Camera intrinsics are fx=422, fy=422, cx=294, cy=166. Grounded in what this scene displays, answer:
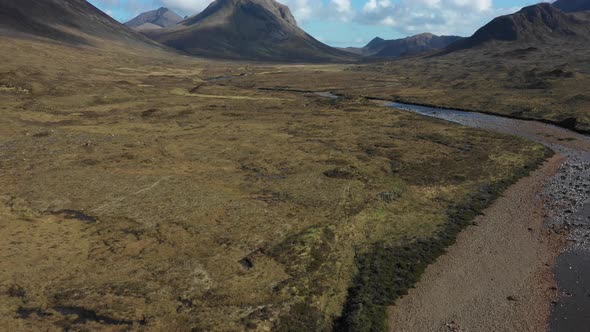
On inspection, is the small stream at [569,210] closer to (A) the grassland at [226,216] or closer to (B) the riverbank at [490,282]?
(B) the riverbank at [490,282]

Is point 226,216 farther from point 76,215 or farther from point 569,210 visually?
point 569,210

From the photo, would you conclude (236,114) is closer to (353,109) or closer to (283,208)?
(353,109)

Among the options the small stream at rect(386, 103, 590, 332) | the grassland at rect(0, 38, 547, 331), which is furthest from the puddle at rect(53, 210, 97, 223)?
the small stream at rect(386, 103, 590, 332)

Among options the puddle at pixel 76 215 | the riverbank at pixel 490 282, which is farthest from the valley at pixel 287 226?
the puddle at pixel 76 215

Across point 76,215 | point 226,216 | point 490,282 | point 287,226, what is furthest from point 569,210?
point 76,215

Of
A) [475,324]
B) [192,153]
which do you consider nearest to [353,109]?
[192,153]

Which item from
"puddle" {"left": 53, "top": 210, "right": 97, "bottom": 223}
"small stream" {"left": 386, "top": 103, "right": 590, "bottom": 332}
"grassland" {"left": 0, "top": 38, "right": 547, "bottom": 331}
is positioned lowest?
"puddle" {"left": 53, "top": 210, "right": 97, "bottom": 223}

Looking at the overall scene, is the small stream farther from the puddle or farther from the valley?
the puddle
